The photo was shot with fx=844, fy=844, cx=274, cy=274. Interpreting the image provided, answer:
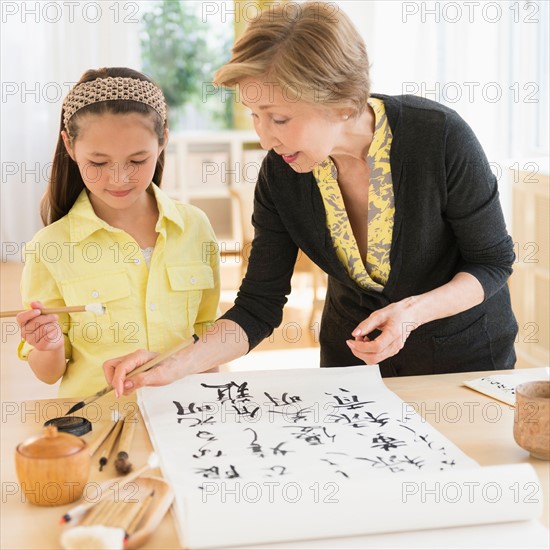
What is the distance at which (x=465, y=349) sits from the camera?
1.58m

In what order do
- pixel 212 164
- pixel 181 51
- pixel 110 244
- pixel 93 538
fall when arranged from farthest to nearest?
pixel 181 51
pixel 212 164
pixel 110 244
pixel 93 538

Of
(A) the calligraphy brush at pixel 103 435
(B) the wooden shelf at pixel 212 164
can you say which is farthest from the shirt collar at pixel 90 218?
Result: (B) the wooden shelf at pixel 212 164

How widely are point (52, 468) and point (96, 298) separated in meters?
0.67

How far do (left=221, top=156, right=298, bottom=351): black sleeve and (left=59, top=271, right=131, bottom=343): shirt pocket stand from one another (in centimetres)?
22

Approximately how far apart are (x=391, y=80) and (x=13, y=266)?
246 cm

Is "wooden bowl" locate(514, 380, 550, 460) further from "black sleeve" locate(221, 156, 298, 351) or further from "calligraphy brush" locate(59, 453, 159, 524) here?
"black sleeve" locate(221, 156, 298, 351)

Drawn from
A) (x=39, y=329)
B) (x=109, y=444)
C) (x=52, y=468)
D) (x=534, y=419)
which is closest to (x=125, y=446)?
(x=109, y=444)

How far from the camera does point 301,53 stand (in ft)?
4.28

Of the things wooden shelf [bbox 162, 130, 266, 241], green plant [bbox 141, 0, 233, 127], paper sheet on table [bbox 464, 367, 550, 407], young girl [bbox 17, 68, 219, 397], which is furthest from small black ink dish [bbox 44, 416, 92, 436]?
green plant [bbox 141, 0, 233, 127]

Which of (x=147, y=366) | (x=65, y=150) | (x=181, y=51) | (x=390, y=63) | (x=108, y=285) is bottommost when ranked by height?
(x=147, y=366)

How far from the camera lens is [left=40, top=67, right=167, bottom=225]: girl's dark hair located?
1.56 meters

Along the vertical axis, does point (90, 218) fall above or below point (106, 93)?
below

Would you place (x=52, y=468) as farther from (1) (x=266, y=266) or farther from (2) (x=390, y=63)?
(2) (x=390, y=63)

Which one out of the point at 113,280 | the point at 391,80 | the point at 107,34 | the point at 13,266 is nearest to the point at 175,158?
the point at 107,34
